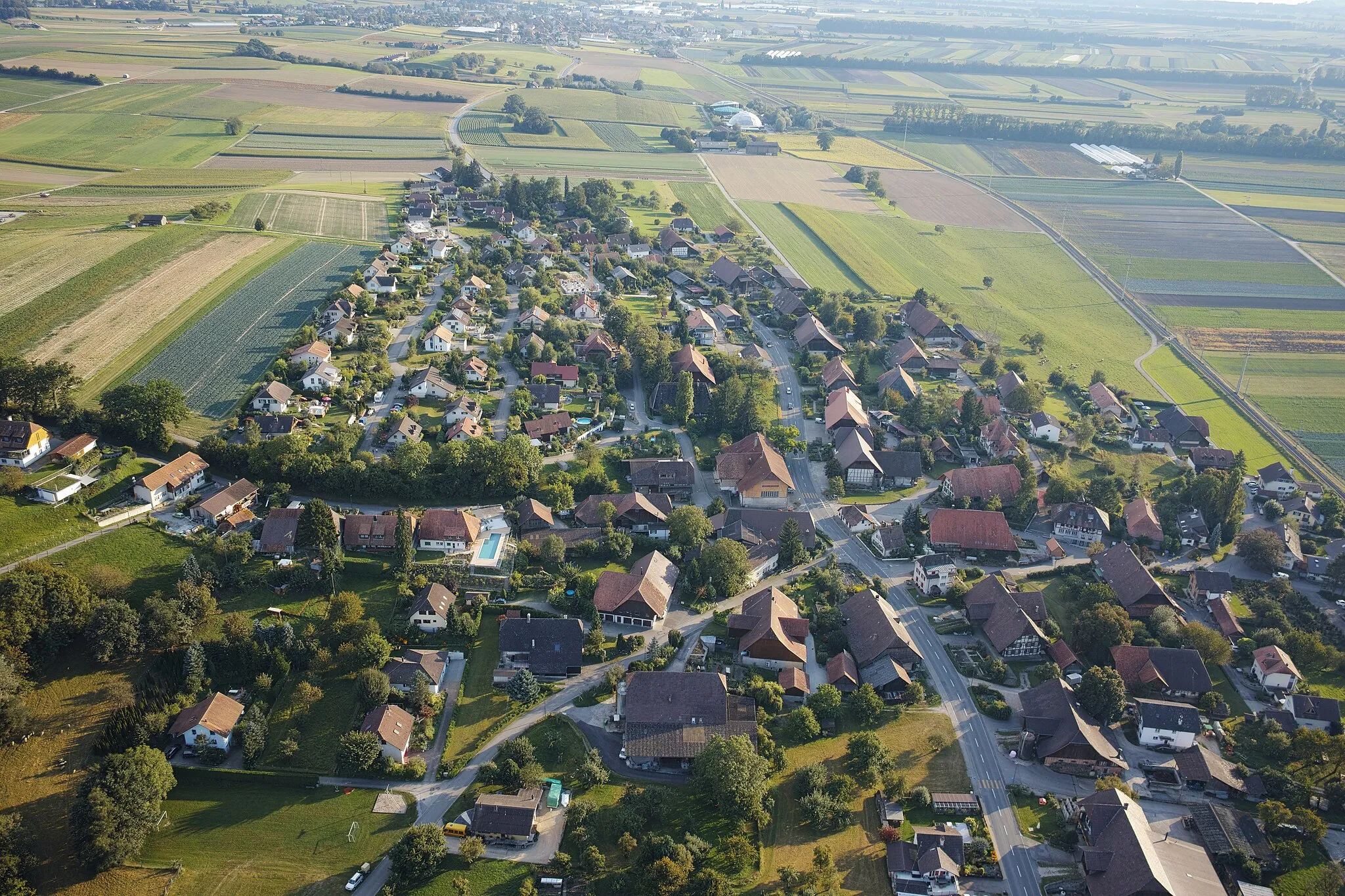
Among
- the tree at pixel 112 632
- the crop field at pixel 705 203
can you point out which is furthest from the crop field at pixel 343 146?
the tree at pixel 112 632


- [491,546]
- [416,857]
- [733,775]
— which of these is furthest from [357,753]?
[491,546]

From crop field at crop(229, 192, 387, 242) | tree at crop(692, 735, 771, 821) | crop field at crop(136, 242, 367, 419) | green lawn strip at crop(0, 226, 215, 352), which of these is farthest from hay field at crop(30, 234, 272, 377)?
tree at crop(692, 735, 771, 821)

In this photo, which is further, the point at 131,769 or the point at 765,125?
the point at 765,125

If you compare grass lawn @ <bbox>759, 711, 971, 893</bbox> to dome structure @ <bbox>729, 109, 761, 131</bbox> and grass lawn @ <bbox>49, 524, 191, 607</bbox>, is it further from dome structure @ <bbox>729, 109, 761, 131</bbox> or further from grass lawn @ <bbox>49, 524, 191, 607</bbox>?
dome structure @ <bbox>729, 109, 761, 131</bbox>

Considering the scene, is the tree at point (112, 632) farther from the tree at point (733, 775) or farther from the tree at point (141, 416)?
the tree at point (733, 775)

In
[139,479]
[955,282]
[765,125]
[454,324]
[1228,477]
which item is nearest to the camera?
[139,479]

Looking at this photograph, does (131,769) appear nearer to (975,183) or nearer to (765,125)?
(975,183)

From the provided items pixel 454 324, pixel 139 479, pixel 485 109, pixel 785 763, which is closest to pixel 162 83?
pixel 485 109
